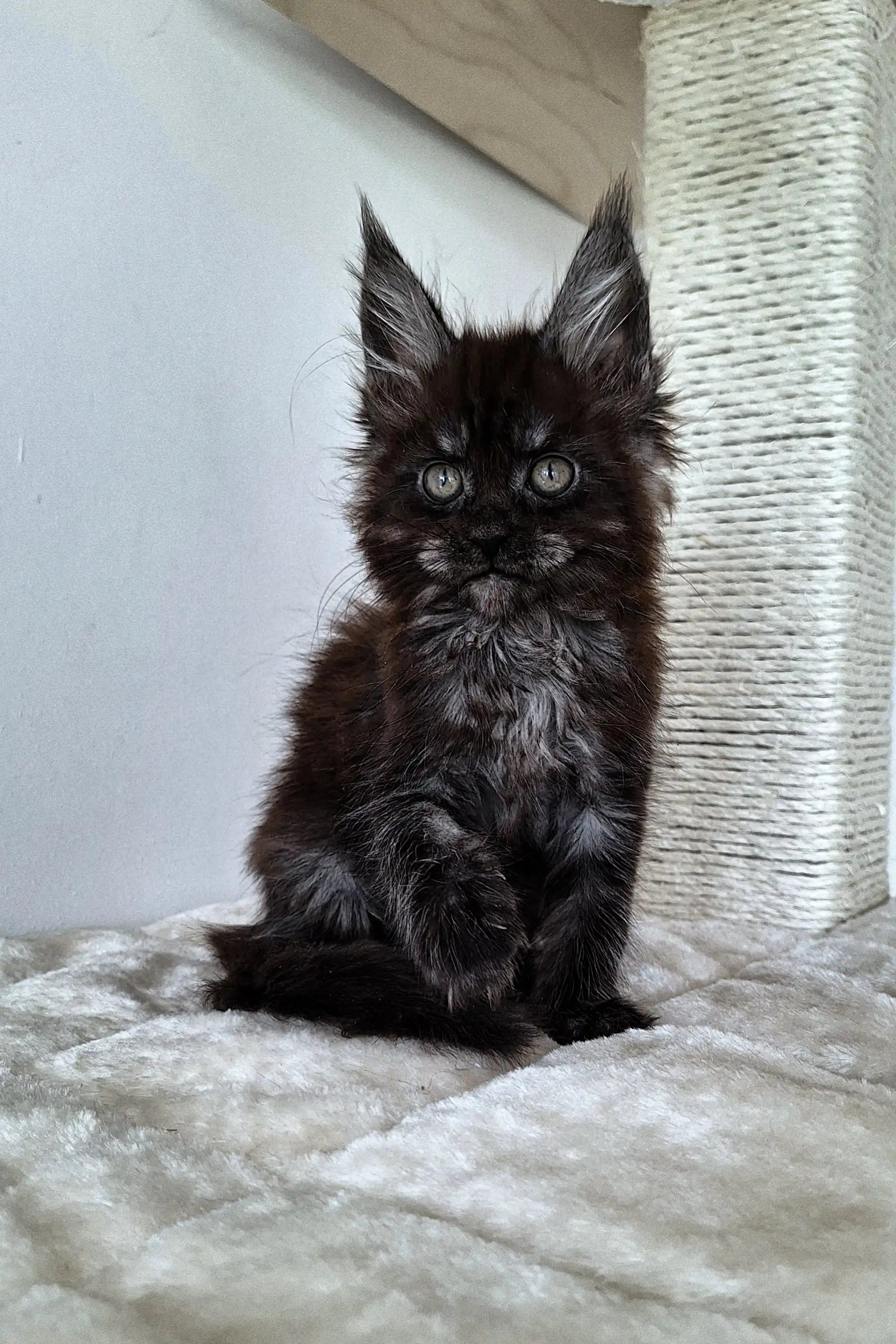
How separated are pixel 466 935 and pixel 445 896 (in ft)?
0.17

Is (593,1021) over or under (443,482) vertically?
under

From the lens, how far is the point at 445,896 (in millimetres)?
1223

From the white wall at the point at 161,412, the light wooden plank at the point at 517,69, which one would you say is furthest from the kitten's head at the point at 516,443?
the light wooden plank at the point at 517,69

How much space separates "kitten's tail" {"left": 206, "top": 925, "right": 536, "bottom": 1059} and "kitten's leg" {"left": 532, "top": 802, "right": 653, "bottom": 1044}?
0.06 m

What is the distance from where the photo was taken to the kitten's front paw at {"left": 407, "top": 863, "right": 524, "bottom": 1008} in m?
1.19

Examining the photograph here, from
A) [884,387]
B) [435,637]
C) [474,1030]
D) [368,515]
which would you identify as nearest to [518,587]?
[435,637]

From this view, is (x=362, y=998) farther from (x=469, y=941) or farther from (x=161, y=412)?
(x=161, y=412)

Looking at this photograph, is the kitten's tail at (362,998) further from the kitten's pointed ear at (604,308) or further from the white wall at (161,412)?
the kitten's pointed ear at (604,308)

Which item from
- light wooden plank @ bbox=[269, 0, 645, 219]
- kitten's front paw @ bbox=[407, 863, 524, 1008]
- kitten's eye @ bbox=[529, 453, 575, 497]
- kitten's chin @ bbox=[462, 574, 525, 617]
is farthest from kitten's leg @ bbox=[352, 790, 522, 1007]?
light wooden plank @ bbox=[269, 0, 645, 219]

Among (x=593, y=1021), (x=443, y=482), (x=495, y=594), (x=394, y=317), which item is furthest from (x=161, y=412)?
(x=593, y=1021)

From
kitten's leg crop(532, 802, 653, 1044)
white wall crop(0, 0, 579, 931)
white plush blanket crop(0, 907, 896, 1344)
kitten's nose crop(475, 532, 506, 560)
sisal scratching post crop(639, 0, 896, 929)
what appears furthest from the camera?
sisal scratching post crop(639, 0, 896, 929)

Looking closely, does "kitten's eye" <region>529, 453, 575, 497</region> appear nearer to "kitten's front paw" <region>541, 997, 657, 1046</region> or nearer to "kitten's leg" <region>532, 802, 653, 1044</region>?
"kitten's leg" <region>532, 802, 653, 1044</region>

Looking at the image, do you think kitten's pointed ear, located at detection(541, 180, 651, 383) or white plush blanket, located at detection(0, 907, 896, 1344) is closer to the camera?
white plush blanket, located at detection(0, 907, 896, 1344)

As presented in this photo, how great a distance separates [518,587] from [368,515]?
24 cm
